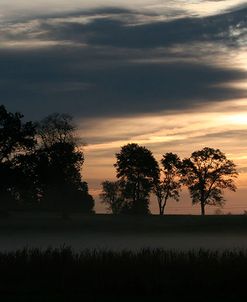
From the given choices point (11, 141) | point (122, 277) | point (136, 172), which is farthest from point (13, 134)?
point (122, 277)

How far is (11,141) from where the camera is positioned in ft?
327

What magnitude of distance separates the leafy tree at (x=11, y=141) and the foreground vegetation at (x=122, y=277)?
2639 inches

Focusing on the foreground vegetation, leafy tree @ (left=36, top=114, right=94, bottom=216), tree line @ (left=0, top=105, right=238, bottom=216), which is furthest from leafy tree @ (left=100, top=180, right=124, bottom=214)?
the foreground vegetation

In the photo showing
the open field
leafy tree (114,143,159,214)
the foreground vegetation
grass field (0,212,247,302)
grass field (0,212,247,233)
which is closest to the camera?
grass field (0,212,247,302)

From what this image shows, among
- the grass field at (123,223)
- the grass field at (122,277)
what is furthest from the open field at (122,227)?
the grass field at (122,277)

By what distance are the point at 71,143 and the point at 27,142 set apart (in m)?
6.46

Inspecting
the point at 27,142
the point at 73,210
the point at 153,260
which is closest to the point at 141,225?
the point at 27,142

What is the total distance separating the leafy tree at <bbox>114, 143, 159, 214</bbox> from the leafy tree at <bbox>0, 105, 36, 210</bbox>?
2679 centimetres

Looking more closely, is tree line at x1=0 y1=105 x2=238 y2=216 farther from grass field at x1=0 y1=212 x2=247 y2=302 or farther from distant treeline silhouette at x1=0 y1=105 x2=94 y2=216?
grass field at x1=0 y1=212 x2=247 y2=302

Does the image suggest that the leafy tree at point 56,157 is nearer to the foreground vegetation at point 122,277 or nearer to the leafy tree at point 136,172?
the leafy tree at point 136,172

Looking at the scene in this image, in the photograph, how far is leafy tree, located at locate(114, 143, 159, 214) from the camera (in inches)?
4897

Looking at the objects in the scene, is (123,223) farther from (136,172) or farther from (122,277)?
(122,277)

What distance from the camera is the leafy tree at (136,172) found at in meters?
124

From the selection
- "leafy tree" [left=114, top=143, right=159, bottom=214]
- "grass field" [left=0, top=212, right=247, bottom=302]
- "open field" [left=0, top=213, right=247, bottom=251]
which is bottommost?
"grass field" [left=0, top=212, right=247, bottom=302]
